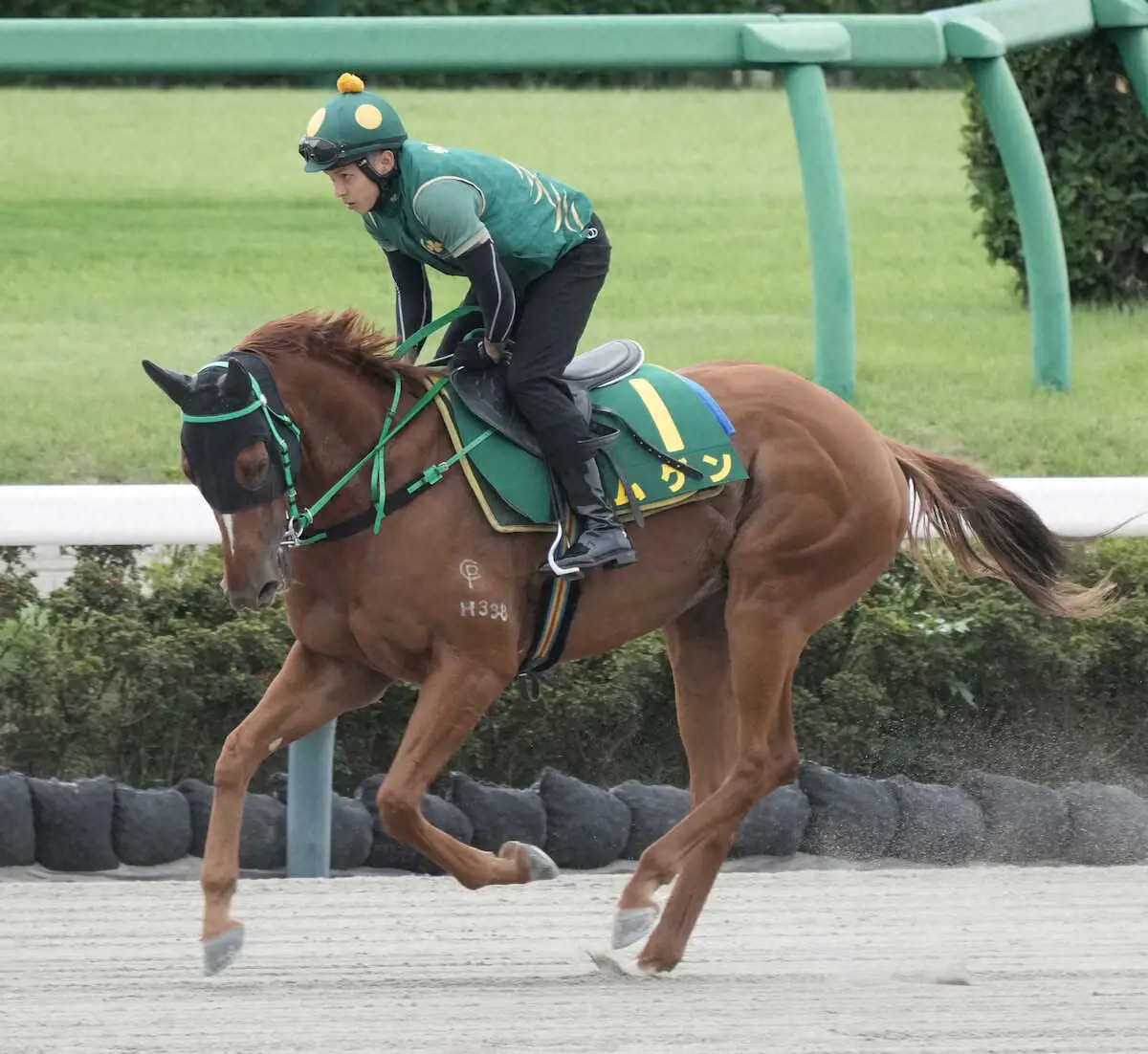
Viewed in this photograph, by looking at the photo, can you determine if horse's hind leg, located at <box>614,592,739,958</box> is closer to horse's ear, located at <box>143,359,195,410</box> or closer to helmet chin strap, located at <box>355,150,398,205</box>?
helmet chin strap, located at <box>355,150,398,205</box>

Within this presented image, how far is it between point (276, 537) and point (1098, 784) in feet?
8.74

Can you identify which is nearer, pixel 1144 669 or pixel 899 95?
pixel 1144 669

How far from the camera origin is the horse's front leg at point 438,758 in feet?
13.6

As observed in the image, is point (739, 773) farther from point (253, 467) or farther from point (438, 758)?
point (253, 467)

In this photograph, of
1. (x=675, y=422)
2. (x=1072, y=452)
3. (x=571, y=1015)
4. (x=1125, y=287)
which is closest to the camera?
(x=571, y=1015)

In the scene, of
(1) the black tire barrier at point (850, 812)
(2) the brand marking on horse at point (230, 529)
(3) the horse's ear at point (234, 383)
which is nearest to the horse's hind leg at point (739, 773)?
(1) the black tire barrier at point (850, 812)

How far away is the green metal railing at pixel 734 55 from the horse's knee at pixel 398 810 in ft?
9.87

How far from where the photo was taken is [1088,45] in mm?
7816

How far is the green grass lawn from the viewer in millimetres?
6898

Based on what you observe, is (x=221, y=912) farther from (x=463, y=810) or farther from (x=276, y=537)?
(x=463, y=810)

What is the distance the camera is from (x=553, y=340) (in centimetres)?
437

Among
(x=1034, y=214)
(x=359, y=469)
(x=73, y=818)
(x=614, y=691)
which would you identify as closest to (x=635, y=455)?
(x=359, y=469)

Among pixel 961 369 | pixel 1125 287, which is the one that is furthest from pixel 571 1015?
pixel 1125 287

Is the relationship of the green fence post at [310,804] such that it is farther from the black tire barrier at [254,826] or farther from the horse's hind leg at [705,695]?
the horse's hind leg at [705,695]
